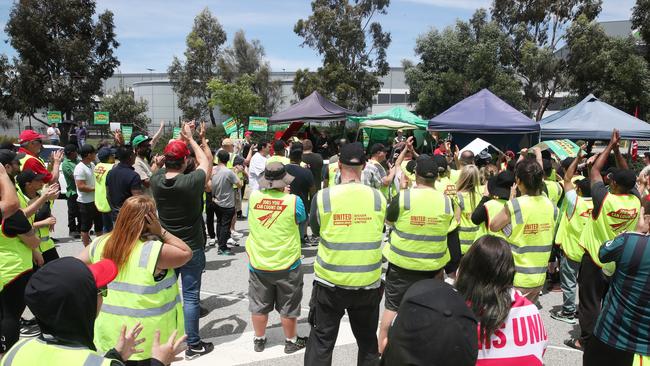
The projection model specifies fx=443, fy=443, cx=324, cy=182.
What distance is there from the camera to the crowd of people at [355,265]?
1672 mm

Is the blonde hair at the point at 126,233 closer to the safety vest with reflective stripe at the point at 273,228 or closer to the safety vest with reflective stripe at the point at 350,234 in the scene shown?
the safety vest with reflective stripe at the point at 350,234

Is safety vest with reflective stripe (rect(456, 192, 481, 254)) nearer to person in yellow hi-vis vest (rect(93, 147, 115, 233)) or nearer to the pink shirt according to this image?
the pink shirt

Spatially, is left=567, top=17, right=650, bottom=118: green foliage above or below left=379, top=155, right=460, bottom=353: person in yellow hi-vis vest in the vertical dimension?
above

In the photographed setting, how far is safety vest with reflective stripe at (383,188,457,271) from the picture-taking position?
12.8 ft

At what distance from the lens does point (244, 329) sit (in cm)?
495

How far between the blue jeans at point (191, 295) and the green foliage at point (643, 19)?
28.5m

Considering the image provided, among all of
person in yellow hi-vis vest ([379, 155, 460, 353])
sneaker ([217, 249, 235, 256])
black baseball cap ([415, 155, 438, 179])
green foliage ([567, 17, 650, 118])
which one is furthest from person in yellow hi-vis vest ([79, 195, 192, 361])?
green foliage ([567, 17, 650, 118])

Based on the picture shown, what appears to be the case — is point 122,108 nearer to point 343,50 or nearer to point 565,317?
point 343,50

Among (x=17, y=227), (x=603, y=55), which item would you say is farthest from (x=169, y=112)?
(x=17, y=227)

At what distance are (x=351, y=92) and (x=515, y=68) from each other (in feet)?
34.3

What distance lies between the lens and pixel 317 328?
11.2 feet

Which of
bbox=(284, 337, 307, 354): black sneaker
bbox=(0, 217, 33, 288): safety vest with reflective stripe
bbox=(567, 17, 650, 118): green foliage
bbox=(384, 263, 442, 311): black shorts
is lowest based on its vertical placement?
bbox=(284, 337, 307, 354): black sneaker

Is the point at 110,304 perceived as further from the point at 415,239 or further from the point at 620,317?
the point at 620,317

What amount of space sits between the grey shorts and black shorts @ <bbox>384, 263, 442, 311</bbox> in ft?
2.85
